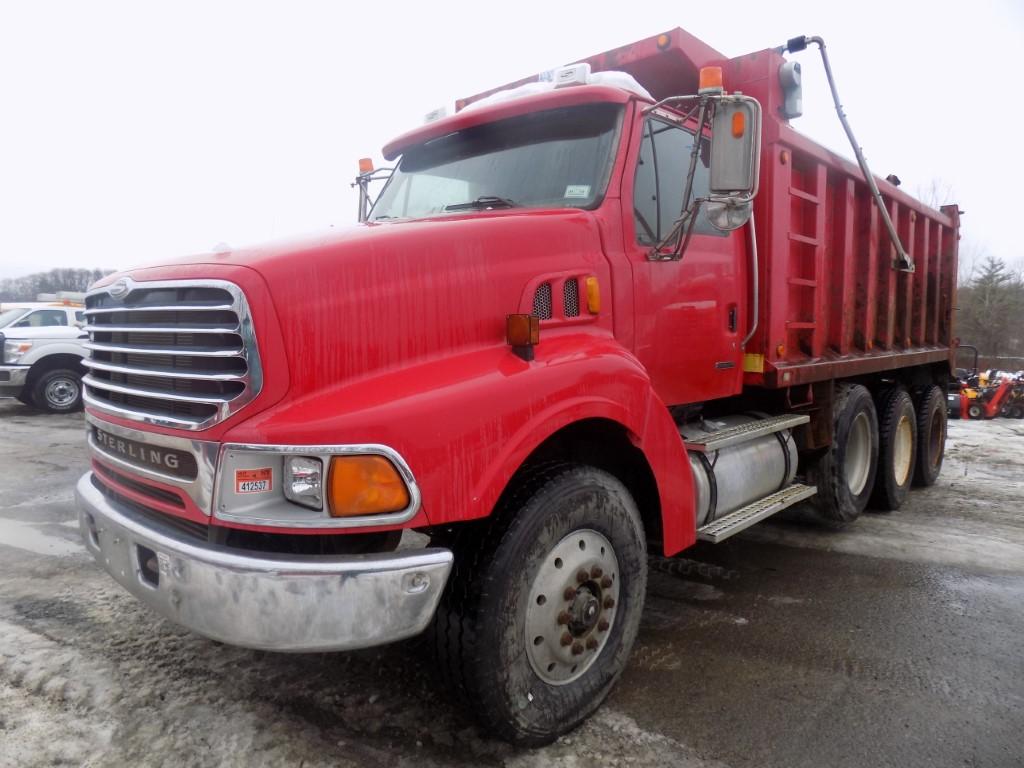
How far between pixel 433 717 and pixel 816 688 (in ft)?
5.69

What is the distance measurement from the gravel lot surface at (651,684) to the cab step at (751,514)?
53cm

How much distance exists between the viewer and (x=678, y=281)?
3641 millimetres

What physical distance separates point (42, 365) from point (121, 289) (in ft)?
38.6

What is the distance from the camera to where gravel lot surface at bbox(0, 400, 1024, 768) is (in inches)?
103

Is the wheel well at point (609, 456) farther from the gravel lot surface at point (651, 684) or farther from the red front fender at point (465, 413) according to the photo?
the gravel lot surface at point (651, 684)

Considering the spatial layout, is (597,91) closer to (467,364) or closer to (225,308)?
(467,364)

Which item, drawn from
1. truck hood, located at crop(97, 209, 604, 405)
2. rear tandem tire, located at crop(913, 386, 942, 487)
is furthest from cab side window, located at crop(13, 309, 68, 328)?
rear tandem tire, located at crop(913, 386, 942, 487)

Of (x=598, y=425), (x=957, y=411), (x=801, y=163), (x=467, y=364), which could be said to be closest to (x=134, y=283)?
(x=467, y=364)

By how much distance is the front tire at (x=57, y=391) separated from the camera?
12.2m

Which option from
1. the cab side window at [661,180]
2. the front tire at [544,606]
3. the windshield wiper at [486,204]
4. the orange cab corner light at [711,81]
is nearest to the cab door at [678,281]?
the cab side window at [661,180]

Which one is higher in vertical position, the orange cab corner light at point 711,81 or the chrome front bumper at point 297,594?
the orange cab corner light at point 711,81

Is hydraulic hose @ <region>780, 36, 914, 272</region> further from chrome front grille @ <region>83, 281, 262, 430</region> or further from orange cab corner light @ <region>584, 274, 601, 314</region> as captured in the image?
chrome front grille @ <region>83, 281, 262, 430</region>

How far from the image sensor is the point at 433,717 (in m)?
2.83

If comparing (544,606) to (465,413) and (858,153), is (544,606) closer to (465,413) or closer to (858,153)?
(465,413)
